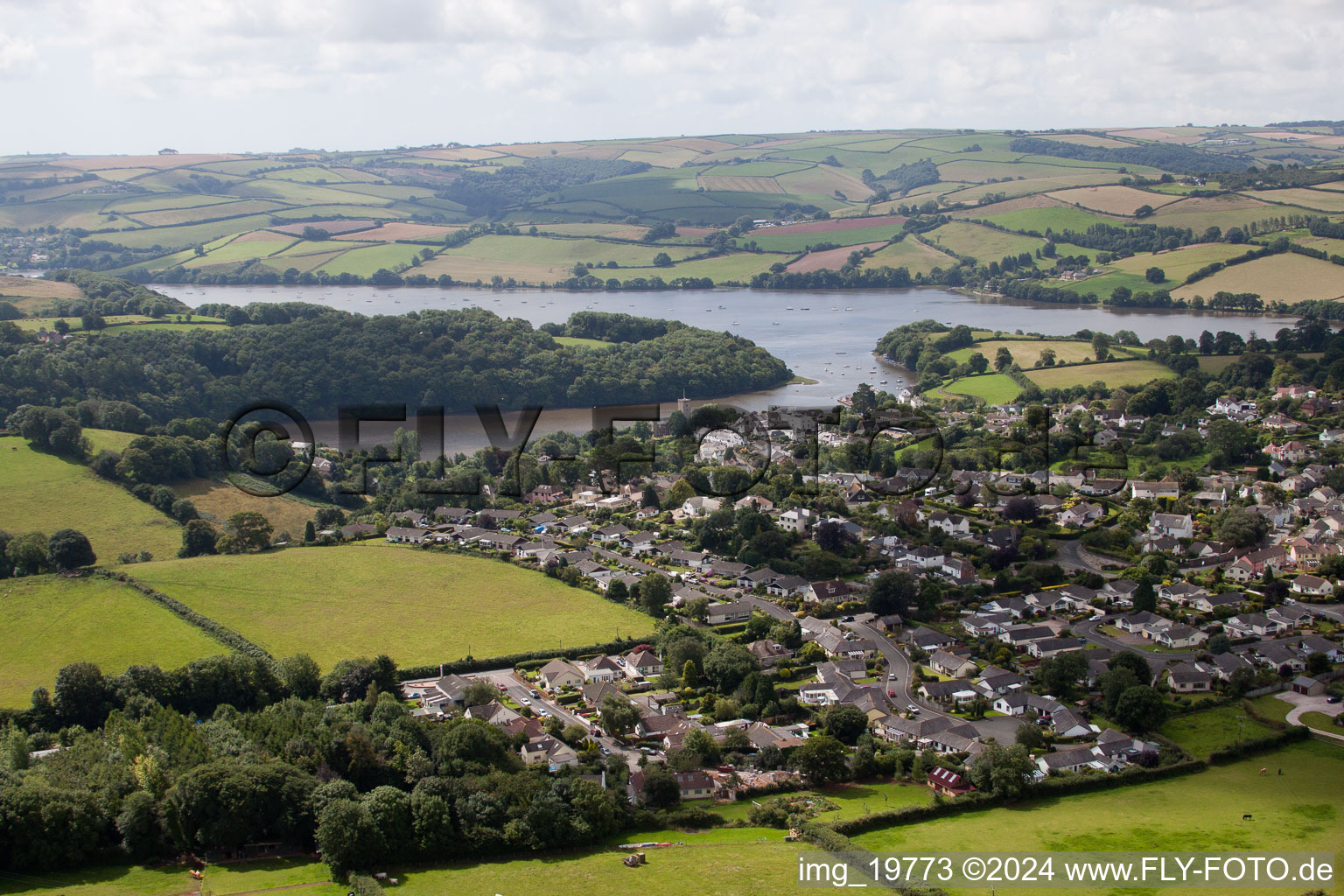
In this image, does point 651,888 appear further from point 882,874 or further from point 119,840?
point 119,840

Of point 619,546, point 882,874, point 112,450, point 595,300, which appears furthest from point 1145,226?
point 882,874

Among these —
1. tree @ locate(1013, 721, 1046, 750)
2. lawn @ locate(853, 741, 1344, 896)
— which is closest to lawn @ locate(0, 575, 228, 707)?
lawn @ locate(853, 741, 1344, 896)

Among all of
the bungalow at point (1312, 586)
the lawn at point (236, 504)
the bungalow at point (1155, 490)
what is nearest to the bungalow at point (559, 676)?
the lawn at point (236, 504)

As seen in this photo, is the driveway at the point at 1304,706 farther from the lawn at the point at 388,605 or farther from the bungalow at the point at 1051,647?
the lawn at the point at 388,605

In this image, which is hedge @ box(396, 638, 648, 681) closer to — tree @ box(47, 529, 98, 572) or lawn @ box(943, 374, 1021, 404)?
tree @ box(47, 529, 98, 572)

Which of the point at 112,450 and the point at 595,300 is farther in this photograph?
the point at 595,300
